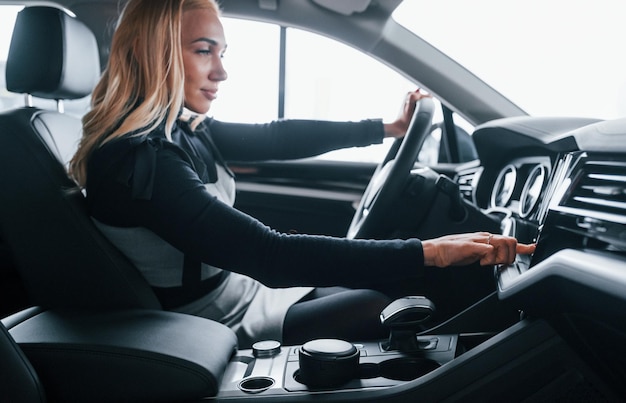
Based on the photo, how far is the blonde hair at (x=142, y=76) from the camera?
116 cm

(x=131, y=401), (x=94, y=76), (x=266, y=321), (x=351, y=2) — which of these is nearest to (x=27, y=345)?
(x=131, y=401)

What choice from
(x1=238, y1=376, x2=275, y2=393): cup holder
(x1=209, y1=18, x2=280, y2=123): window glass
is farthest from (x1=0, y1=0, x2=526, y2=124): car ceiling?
(x1=238, y1=376, x2=275, y2=393): cup holder

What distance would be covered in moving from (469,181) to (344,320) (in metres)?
0.80

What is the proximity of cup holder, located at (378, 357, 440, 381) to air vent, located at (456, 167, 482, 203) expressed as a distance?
0.68 metres

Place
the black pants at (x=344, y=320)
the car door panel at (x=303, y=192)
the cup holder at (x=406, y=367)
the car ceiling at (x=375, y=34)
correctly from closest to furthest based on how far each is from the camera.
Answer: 1. the cup holder at (x=406, y=367)
2. the black pants at (x=344, y=320)
3. the car ceiling at (x=375, y=34)
4. the car door panel at (x=303, y=192)

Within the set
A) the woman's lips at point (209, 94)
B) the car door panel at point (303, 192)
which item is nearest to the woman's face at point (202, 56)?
the woman's lips at point (209, 94)

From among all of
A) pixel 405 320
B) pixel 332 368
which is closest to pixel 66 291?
pixel 332 368

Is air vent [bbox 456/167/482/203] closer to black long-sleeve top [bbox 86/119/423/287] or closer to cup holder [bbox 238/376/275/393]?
black long-sleeve top [bbox 86/119/423/287]

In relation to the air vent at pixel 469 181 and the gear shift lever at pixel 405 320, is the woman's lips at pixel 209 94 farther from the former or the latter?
the air vent at pixel 469 181

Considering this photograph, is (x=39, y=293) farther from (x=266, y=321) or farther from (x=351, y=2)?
(x=351, y=2)

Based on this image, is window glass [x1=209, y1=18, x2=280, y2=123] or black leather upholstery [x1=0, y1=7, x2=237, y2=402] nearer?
black leather upholstery [x1=0, y1=7, x2=237, y2=402]

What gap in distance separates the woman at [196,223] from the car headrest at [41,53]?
15 centimetres

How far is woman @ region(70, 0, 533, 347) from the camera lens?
1026mm

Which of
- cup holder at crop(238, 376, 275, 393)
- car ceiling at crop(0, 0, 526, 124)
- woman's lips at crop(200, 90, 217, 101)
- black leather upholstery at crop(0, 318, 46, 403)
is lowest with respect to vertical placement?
cup holder at crop(238, 376, 275, 393)
